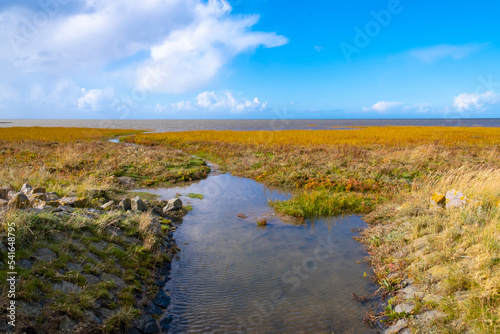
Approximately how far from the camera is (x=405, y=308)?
5309mm

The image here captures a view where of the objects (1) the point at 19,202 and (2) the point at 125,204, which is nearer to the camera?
(1) the point at 19,202

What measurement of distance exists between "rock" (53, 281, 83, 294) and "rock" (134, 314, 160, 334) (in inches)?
48.2

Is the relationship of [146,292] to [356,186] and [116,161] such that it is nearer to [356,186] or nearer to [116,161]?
[356,186]

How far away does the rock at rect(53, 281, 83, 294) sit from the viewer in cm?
488

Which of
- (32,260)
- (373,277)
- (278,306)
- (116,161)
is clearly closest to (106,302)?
(32,260)

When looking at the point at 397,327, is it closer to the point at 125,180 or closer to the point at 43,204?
the point at 43,204

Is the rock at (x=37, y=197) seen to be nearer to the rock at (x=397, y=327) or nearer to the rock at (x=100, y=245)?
the rock at (x=100, y=245)

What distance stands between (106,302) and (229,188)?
11564mm

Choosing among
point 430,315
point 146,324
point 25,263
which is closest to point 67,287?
point 25,263

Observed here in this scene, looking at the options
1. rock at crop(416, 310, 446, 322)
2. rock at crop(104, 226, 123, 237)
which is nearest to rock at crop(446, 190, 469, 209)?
rock at crop(416, 310, 446, 322)

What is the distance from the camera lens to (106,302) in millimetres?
5109

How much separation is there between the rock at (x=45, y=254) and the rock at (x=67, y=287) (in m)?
0.65

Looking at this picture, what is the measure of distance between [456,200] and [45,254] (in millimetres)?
10968

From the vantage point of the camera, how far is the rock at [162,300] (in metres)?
5.89
